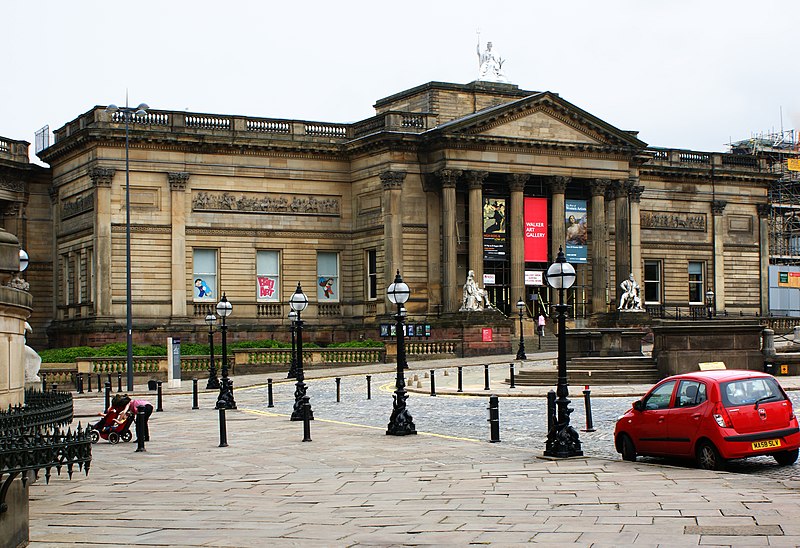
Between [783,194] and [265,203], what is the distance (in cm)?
4435

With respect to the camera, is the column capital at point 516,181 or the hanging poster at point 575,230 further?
the hanging poster at point 575,230

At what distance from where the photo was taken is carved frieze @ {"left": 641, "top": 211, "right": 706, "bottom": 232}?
7706 centimetres

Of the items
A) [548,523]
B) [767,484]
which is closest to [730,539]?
[548,523]

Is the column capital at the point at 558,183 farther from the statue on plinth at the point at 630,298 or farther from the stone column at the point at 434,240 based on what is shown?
the stone column at the point at 434,240

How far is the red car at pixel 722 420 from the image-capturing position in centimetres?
1959

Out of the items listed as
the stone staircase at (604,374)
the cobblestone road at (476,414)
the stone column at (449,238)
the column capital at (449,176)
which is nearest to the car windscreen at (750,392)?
the cobblestone road at (476,414)

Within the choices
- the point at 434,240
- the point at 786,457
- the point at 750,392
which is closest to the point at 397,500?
the point at 750,392

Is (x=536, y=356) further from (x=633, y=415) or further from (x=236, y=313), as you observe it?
(x=633, y=415)

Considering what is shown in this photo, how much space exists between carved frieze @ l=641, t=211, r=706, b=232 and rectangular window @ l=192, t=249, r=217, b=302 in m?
27.7

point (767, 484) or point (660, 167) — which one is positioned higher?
point (660, 167)

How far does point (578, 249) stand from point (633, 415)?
156 ft

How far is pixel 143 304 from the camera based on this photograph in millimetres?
62125

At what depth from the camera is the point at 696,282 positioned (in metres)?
78.6

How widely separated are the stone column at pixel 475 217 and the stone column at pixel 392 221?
3.64m
